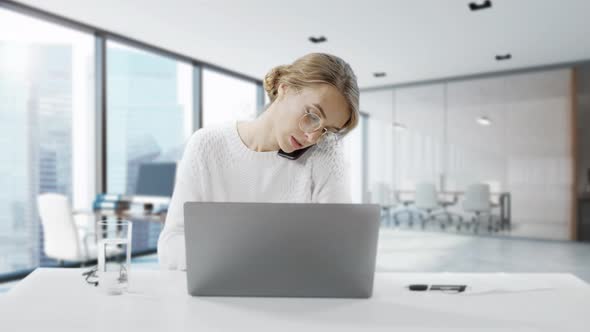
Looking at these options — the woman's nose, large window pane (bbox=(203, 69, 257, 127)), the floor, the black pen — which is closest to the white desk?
the black pen

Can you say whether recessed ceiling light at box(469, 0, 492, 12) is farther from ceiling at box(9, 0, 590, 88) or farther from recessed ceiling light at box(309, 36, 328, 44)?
recessed ceiling light at box(309, 36, 328, 44)

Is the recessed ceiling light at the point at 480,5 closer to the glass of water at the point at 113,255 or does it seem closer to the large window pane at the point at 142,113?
the large window pane at the point at 142,113

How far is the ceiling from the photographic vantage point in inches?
171

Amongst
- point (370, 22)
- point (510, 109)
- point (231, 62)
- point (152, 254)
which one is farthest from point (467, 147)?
point (152, 254)

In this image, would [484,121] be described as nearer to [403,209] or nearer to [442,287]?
[403,209]

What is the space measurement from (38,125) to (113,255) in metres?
4.20

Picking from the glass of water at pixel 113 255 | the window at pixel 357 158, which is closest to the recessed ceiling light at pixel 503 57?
the window at pixel 357 158

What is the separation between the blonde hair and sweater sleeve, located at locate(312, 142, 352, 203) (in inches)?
8.8

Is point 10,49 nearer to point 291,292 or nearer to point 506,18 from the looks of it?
point 291,292

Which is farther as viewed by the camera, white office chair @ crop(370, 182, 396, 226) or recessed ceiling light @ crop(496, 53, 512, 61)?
white office chair @ crop(370, 182, 396, 226)

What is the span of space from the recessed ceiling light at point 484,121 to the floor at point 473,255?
192cm

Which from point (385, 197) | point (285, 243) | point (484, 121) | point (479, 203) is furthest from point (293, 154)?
point (385, 197)

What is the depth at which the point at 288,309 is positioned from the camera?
0.94m

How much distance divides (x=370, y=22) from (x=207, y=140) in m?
3.78
